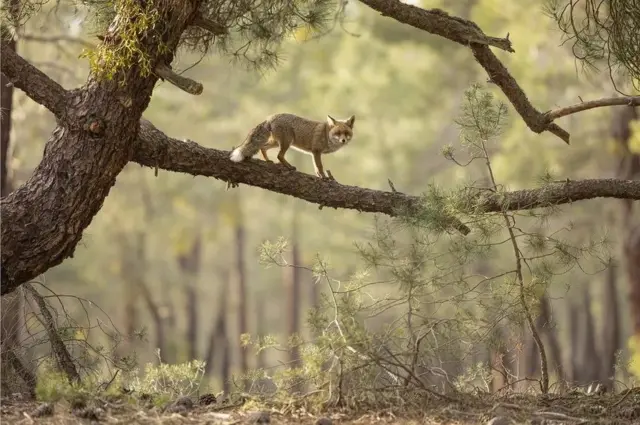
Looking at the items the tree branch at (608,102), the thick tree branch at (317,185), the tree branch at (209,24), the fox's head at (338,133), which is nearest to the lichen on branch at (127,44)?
the tree branch at (209,24)

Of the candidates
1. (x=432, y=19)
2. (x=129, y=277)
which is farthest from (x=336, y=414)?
(x=129, y=277)

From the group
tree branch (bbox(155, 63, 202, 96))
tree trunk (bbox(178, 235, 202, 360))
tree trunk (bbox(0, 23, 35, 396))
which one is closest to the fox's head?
tree branch (bbox(155, 63, 202, 96))

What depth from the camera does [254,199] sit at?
97.5ft

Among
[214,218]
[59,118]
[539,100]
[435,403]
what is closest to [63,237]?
[59,118]

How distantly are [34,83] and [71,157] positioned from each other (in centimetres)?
66

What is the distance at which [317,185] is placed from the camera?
702 centimetres

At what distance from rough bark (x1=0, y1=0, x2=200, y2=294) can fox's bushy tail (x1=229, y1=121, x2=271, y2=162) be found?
0.88 m

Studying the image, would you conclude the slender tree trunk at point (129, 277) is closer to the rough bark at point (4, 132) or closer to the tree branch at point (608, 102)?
the rough bark at point (4, 132)

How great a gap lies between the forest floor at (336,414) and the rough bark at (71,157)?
41.0 inches

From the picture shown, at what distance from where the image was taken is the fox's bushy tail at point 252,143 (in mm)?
6945

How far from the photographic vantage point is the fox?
302 inches

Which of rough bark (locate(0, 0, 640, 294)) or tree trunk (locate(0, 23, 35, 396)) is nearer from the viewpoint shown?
rough bark (locate(0, 0, 640, 294))

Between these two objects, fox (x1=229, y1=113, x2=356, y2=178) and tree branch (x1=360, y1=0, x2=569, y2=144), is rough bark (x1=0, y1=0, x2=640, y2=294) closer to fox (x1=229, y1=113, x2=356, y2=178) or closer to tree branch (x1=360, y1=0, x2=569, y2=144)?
tree branch (x1=360, y1=0, x2=569, y2=144)

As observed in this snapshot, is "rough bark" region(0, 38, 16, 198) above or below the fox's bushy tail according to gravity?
above
